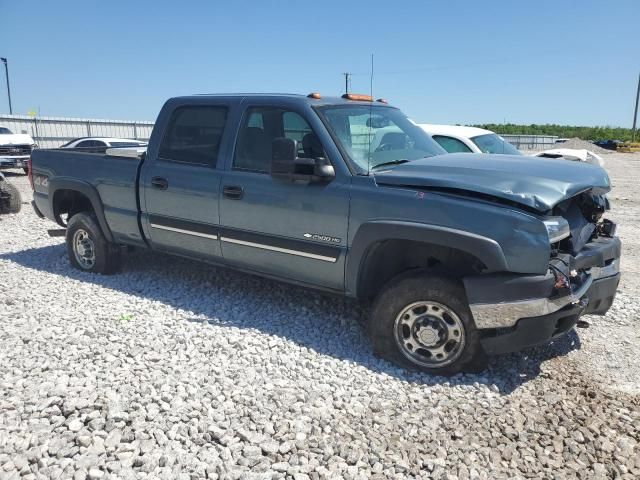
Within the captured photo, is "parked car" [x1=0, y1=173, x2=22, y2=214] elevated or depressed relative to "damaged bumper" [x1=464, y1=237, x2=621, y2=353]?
Answer: depressed

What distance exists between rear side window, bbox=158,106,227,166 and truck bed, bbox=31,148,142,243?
478 millimetres

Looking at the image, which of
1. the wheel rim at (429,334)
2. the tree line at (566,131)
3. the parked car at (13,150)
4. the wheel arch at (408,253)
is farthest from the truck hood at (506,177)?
the tree line at (566,131)

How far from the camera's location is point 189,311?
16.0 ft

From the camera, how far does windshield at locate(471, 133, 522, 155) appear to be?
8.70m

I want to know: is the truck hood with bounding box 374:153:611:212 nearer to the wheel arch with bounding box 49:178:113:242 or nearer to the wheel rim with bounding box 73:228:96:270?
the wheel arch with bounding box 49:178:113:242

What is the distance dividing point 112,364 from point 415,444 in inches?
88.8

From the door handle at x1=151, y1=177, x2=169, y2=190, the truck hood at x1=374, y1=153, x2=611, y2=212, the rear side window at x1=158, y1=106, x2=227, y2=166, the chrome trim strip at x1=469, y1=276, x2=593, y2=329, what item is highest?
the rear side window at x1=158, y1=106, x2=227, y2=166

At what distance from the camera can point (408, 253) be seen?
13.2 ft

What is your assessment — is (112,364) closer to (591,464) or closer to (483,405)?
(483,405)

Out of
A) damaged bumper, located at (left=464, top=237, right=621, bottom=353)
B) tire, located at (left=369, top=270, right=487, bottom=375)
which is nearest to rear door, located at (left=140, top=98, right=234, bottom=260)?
tire, located at (left=369, top=270, right=487, bottom=375)

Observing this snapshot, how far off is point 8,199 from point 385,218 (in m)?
9.18

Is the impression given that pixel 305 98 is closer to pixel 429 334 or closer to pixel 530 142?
pixel 429 334

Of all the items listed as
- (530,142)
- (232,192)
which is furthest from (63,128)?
(530,142)

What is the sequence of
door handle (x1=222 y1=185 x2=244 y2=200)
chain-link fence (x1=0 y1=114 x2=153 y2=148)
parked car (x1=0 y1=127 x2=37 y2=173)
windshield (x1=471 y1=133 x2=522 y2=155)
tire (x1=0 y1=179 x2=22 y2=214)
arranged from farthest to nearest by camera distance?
chain-link fence (x1=0 y1=114 x2=153 y2=148)
parked car (x1=0 y1=127 x2=37 y2=173)
tire (x1=0 y1=179 x2=22 y2=214)
windshield (x1=471 y1=133 x2=522 y2=155)
door handle (x1=222 y1=185 x2=244 y2=200)
